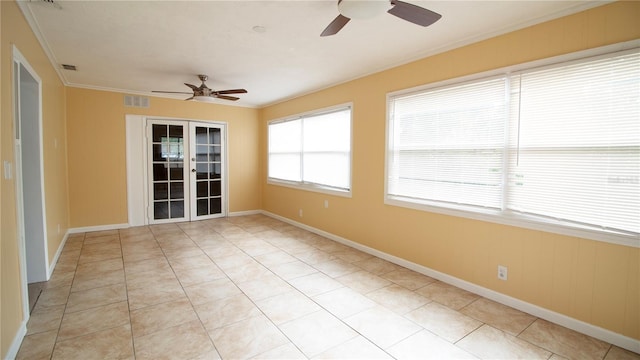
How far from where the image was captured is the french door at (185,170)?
20.0 feet

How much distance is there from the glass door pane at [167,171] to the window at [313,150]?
1.90 metres

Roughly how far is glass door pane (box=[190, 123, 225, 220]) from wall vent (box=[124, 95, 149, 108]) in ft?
3.07

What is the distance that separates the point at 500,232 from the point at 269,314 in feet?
7.54

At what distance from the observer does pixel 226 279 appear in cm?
345

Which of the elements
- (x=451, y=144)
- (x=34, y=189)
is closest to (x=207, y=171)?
(x=34, y=189)

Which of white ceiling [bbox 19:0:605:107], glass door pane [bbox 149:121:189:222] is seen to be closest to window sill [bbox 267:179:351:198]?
white ceiling [bbox 19:0:605:107]

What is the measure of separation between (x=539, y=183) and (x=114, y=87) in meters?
6.51

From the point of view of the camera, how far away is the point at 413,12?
2.11m

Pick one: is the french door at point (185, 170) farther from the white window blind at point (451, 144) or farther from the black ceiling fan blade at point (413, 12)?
the black ceiling fan blade at point (413, 12)

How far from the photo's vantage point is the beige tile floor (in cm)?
220

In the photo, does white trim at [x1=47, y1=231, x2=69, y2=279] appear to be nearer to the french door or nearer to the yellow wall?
the french door

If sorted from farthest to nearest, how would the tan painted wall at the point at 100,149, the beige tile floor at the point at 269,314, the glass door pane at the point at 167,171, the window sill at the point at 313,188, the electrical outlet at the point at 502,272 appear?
the glass door pane at the point at 167,171
the tan painted wall at the point at 100,149
the window sill at the point at 313,188
the electrical outlet at the point at 502,272
the beige tile floor at the point at 269,314

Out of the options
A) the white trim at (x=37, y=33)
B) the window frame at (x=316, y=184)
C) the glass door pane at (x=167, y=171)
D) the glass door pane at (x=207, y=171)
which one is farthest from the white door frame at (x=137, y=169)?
the window frame at (x=316, y=184)

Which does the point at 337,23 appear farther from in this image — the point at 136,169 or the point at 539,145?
the point at 136,169
